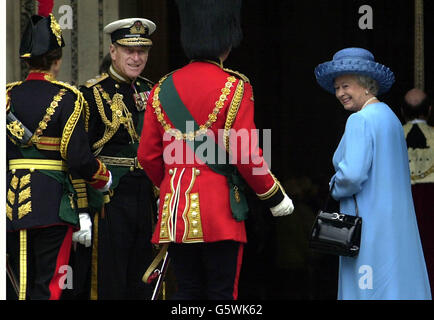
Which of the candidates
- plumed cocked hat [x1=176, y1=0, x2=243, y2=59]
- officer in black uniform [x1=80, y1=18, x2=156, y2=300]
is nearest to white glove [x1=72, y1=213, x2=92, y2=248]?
officer in black uniform [x1=80, y1=18, x2=156, y2=300]

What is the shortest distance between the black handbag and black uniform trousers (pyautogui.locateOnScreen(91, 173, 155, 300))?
4.29 ft

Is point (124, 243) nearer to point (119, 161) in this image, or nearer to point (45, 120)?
point (119, 161)

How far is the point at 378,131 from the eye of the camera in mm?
5852

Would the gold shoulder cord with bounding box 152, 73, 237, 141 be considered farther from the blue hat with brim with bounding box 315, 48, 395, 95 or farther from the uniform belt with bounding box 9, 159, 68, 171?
the uniform belt with bounding box 9, 159, 68, 171

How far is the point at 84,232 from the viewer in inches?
252

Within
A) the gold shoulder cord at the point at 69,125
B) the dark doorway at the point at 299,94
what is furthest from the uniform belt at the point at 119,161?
the dark doorway at the point at 299,94

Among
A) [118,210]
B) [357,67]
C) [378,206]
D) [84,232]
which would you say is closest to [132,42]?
[118,210]

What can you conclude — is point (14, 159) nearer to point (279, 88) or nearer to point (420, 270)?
point (420, 270)

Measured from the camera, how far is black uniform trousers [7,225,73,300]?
6.13 m

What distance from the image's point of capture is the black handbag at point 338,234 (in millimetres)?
5809

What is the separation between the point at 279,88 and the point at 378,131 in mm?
3773

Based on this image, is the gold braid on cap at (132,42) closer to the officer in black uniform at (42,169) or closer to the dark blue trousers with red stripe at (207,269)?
the officer in black uniform at (42,169)

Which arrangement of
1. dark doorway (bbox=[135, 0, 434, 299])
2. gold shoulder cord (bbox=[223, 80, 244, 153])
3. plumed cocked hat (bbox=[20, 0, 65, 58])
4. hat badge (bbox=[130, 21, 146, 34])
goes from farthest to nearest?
dark doorway (bbox=[135, 0, 434, 299])
hat badge (bbox=[130, 21, 146, 34])
plumed cocked hat (bbox=[20, 0, 65, 58])
gold shoulder cord (bbox=[223, 80, 244, 153])

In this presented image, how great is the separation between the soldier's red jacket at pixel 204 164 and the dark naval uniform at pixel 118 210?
3.26 ft
